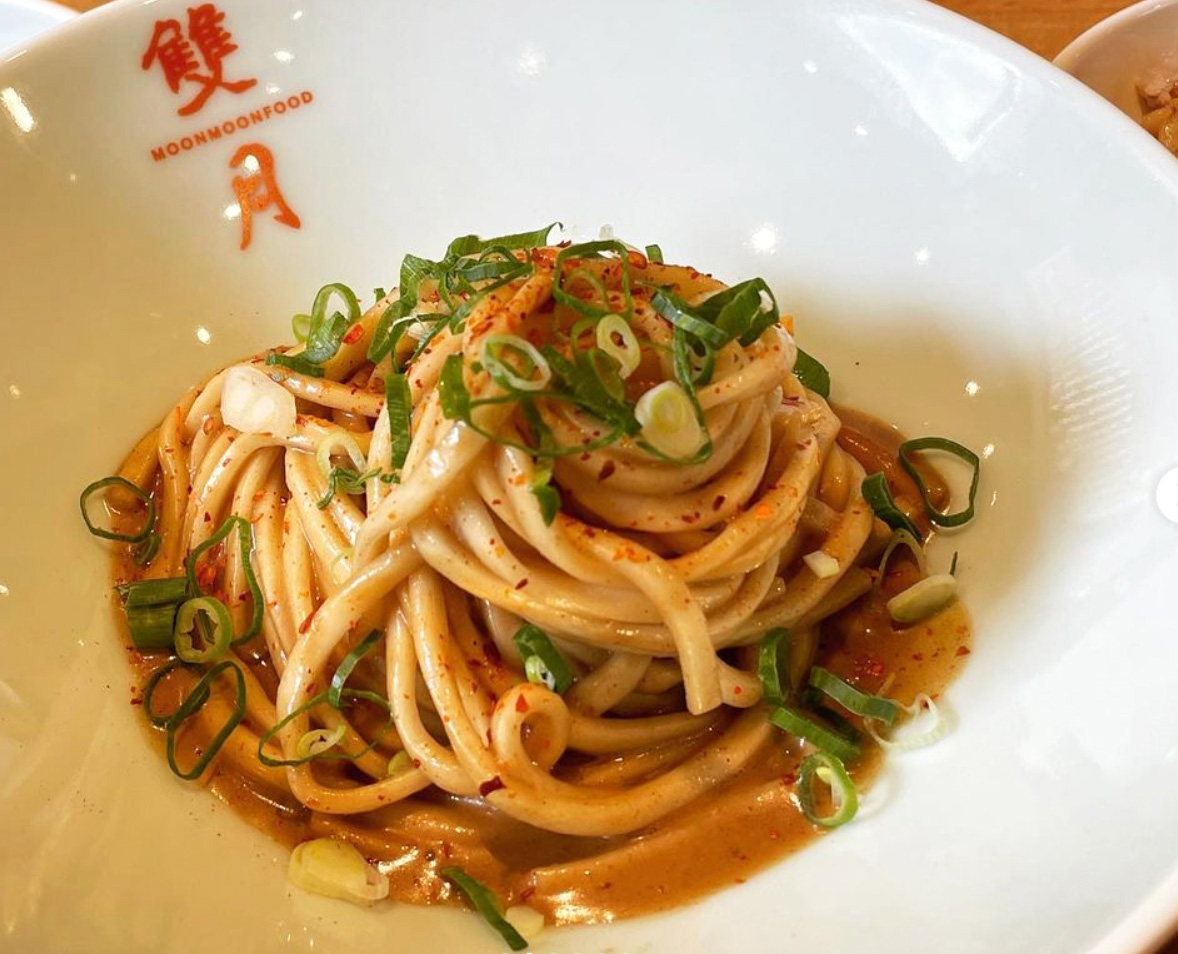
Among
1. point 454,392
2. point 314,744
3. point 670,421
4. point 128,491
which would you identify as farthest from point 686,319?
point 128,491

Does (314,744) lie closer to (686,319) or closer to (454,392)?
(454,392)

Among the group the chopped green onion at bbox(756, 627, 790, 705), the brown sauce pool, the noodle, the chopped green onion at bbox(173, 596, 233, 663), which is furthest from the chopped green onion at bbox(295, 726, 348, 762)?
the chopped green onion at bbox(756, 627, 790, 705)

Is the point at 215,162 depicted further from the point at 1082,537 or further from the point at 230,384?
the point at 1082,537

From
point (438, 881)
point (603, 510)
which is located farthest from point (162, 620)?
point (603, 510)

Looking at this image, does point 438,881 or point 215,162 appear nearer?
point 438,881

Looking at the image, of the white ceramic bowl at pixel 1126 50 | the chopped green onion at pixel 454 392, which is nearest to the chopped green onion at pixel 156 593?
the chopped green onion at pixel 454 392
